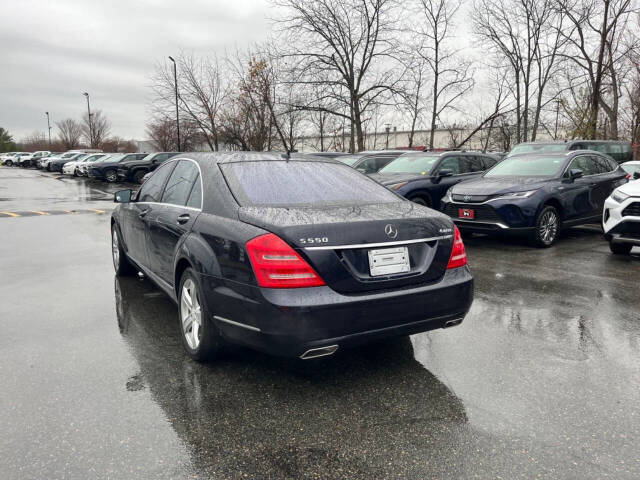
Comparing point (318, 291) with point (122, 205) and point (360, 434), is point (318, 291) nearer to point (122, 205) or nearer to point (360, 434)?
point (360, 434)

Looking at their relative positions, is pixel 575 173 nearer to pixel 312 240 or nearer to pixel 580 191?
pixel 580 191

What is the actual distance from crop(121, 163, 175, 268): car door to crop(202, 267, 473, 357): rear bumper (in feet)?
5.92

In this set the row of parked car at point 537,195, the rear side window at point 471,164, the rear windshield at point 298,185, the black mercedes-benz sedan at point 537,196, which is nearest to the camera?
the rear windshield at point 298,185

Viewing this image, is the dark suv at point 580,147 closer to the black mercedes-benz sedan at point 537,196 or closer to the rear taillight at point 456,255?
the black mercedes-benz sedan at point 537,196

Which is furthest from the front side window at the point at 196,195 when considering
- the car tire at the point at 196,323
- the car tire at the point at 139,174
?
the car tire at the point at 139,174

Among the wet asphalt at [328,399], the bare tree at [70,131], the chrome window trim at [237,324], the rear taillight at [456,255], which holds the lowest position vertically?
the wet asphalt at [328,399]

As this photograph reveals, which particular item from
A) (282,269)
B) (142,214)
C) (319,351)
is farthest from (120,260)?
(319,351)

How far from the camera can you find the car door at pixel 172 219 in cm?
401

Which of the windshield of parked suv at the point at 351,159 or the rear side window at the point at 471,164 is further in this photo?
the windshield of parked suv at the point at 351,159

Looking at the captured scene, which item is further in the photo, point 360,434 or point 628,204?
point 628,204

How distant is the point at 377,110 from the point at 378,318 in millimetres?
29027

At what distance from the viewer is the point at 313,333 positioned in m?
2.99

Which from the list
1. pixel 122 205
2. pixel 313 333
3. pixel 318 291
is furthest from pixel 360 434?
pixel 122 205

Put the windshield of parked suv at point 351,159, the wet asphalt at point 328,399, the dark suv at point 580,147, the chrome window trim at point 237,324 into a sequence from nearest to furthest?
the wet asphalt at point 328,399
the chrome window trim at point 237,324
the dark suv at point 580,147
the windshield of parked suv at point 351,159
